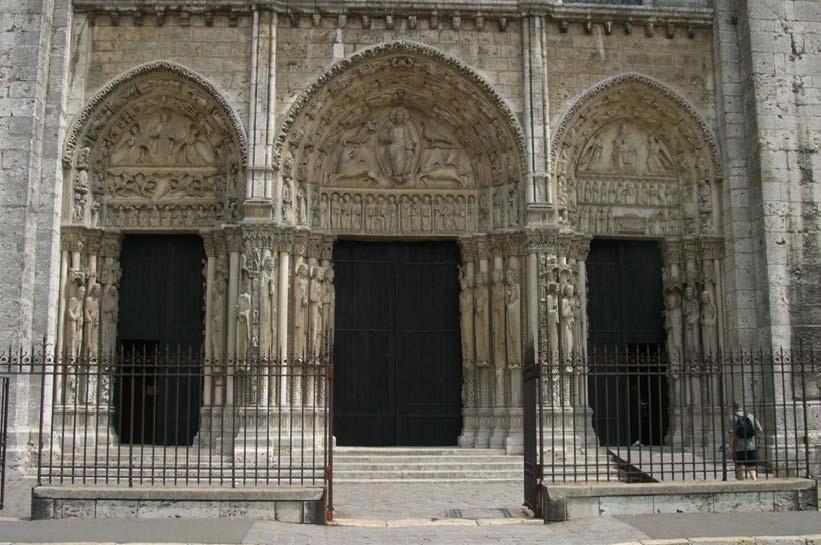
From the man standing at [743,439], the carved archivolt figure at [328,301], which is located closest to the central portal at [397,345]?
the carved archivolt figure at [328,301]

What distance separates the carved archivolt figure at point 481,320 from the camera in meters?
16.1

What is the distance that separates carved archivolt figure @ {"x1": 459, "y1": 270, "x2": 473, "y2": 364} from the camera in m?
16.2

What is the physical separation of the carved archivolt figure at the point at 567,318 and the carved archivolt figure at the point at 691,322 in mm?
2133

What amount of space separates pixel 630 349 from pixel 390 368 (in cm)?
431

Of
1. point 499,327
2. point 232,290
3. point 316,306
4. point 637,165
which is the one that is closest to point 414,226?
point 316,306

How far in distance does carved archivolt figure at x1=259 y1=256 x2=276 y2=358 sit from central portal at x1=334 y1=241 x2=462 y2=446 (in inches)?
59.8

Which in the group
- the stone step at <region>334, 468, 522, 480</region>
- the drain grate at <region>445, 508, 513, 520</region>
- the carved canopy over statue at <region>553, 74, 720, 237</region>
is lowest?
the drain grate at <region>445, 508, 513, 520</region>

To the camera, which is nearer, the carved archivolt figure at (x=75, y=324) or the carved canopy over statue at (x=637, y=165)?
the carved archivolt figure at (x=75, y=324)

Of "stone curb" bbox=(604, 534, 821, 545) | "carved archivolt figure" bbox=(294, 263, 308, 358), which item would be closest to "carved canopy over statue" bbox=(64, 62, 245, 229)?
"carved archivolt figure" bbox=(294, 263, 308, 358)

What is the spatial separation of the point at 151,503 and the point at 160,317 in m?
6.41

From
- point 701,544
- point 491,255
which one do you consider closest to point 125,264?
point 491,255

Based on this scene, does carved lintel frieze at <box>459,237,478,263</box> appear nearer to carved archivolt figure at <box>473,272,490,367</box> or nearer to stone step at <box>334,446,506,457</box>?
carved archivolt figure at <box>473,272,490,367</box>

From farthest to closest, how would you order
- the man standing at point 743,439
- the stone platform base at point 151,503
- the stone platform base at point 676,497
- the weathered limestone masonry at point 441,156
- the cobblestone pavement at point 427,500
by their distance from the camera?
the weathered limestone masonry at point 441,156 < the man standing at point 743,439 < the cobblestone pavement at point 427,500 < the stone platform base at point 676,497 < the stone platform base at point 151,503

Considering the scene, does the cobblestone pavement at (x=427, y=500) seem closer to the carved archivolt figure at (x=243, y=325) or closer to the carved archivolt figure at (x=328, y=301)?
the carved archivolt figure at (x=243, y=325)
